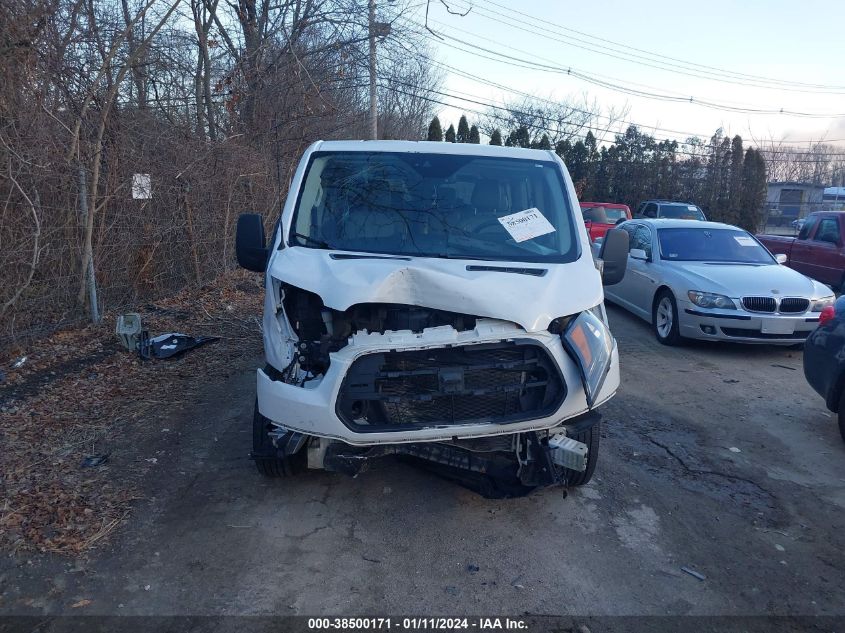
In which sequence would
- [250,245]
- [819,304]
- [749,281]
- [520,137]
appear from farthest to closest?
[520,137], [749,281], [819,304], [250,245]

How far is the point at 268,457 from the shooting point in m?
4.35

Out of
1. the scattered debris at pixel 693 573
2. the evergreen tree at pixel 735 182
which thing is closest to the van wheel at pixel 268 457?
the scattered debris at pixel 693 573

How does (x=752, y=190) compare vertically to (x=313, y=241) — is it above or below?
above

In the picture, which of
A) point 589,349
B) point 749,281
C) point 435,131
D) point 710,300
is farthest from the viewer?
point 435,131

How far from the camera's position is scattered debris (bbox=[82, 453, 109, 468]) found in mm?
4762

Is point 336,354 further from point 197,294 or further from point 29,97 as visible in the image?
point 197,294

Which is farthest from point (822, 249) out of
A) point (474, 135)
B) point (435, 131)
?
point (474, 135)

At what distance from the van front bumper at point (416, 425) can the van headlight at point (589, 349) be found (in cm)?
5

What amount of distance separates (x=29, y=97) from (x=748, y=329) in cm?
856

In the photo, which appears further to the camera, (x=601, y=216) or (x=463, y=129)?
(x=463, y=129)

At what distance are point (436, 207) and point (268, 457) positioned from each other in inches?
79.9

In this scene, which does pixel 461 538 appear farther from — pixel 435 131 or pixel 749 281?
pixel 435 131

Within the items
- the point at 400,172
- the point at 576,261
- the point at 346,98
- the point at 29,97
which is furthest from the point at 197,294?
the point at 346,98

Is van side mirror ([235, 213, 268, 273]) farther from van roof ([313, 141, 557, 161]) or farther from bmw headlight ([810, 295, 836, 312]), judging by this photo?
bmw headlight ([810, 295, 836, 312])
